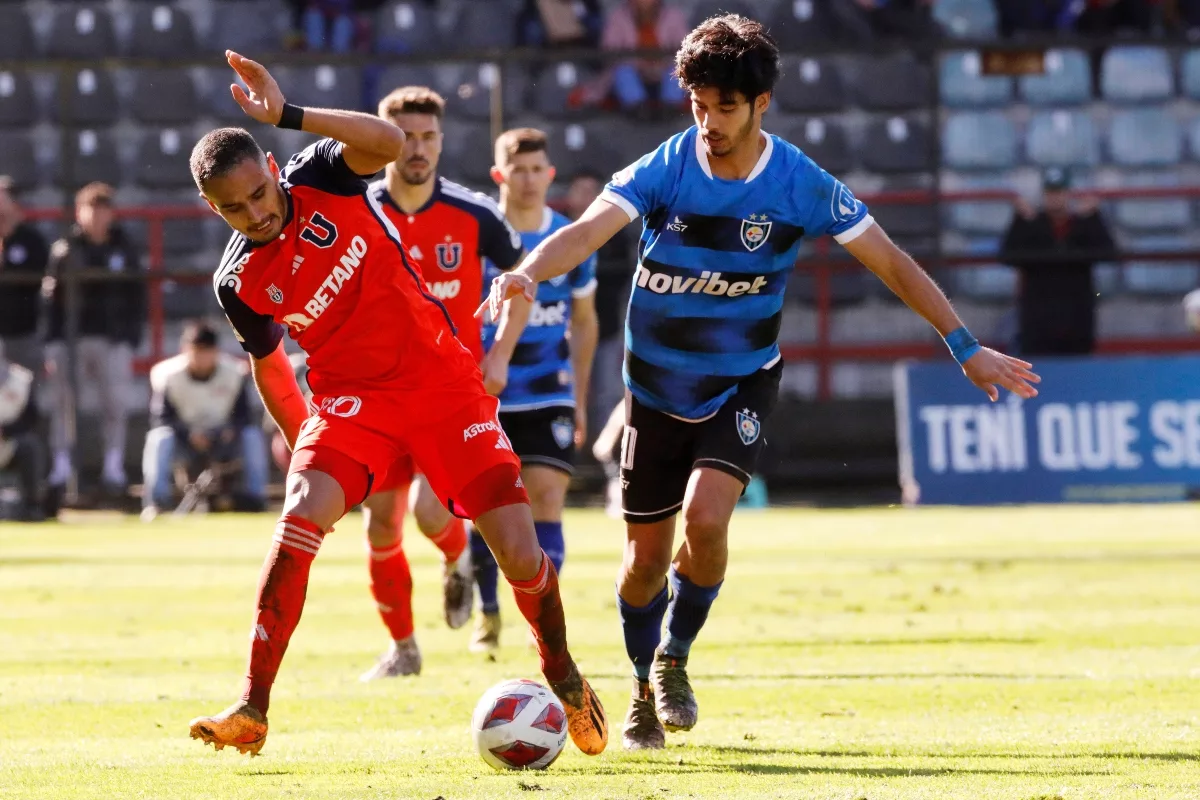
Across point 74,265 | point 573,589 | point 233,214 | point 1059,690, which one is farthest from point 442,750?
point 74,265

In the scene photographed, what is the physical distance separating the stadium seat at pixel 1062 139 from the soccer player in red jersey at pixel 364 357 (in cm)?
1571

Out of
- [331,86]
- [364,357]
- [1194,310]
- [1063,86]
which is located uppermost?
[331,86]

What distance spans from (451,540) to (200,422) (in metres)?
9.19

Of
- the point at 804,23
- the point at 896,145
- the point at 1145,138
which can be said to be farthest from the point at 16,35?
the point at 1145,138

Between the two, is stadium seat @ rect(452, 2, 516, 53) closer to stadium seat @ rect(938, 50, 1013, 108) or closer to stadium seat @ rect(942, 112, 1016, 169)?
stadium seat @ rect(938, 50, 1013, 108)

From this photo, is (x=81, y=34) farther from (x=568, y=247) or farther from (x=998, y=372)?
(x=998, y=372)

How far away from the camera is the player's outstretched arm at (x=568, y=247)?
5742 mm

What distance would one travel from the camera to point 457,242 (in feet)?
27.8

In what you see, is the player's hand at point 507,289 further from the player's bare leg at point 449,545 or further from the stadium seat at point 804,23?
the stadium seat at point 804,23

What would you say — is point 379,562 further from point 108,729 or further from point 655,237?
point 655,237

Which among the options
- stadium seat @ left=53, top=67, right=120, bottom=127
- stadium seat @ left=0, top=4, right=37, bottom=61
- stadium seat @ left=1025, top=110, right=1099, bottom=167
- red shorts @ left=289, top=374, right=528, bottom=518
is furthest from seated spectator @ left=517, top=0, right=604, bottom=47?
red shorts @ left=289, top=374, right=528, bottom=518

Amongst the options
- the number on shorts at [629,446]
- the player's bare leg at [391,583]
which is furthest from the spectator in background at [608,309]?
the number on shorts at [629,446]

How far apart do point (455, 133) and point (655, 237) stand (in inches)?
514

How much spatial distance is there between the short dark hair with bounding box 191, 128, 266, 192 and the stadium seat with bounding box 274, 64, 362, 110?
14275 mm
